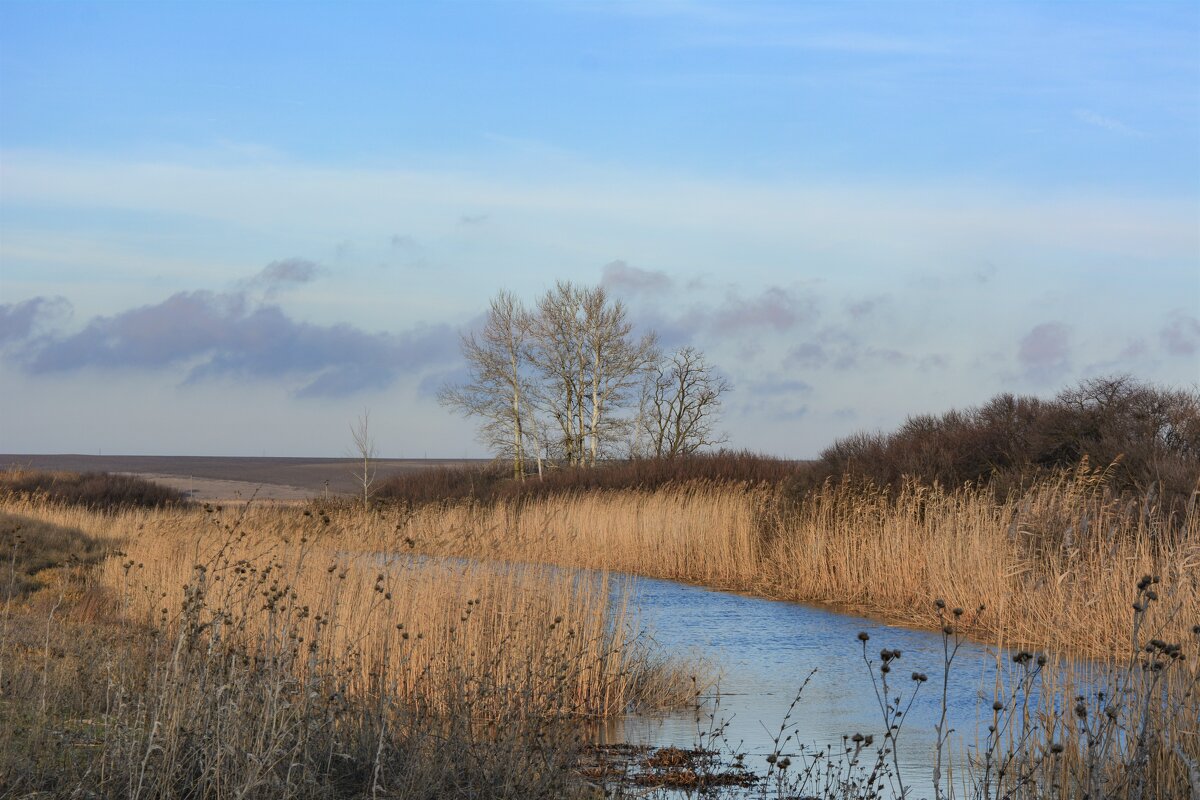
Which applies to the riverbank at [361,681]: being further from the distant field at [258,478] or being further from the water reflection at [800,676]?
the distant field at [258,478]

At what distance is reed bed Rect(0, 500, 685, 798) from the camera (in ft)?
15.7

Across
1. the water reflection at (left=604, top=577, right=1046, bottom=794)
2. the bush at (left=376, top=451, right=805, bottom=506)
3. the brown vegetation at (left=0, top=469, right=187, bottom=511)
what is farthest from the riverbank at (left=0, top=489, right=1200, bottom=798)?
the brown vegetation at (left=0, top=469, right=187, bottom=511)

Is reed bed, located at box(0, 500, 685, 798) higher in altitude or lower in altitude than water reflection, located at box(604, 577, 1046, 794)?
higher

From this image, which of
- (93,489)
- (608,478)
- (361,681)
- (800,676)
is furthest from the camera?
(93,489)

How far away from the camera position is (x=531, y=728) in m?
5.65

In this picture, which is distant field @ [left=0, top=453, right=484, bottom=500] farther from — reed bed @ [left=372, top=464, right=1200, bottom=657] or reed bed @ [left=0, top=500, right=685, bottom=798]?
reed bed @ [left=0, top=500, right=685, bottom=798]

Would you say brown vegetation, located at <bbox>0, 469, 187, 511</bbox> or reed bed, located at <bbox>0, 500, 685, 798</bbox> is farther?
brown vegetation, located at <bbox>0, 469, 187, 511</bbox>

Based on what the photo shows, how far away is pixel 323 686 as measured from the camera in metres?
6.20

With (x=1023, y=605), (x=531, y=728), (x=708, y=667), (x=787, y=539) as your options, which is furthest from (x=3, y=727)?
(x=787, y=539)

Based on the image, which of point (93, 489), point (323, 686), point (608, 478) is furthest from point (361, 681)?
point (93, 489)

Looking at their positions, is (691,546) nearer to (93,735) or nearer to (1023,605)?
(1023,605)

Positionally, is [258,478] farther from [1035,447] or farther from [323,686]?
[323,686]

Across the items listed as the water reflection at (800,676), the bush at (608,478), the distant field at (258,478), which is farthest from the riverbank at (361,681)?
the distant field at (258,478)

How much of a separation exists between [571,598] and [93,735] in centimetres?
439
